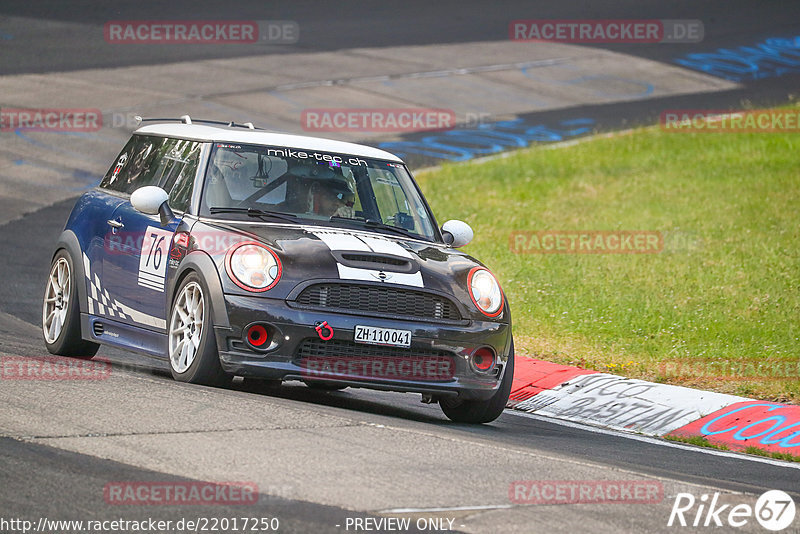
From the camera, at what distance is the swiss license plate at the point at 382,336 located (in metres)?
7.72

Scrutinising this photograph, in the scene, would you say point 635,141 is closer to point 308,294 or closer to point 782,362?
point 782,362

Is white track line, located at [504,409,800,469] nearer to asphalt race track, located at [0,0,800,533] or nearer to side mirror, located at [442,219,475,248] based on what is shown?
asphalt race track, located at [0,0,800,533]

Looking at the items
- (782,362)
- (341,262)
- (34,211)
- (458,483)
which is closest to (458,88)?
(34,211)

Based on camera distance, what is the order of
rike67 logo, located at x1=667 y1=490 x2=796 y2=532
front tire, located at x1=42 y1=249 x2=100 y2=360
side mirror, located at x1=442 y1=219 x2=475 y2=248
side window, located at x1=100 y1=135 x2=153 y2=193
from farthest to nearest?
side window, located at x1=100 y1=135 x2=153 y2=193
front tire, located at x1=42 y1=249 x2=100 y2=360
side mirror, located at x1=442 y1=219 x2=475 y2=248
rike67 logo, located at x1=667 y1=490 x2=796 y2=532

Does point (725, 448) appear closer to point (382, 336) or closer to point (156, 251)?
point (382, 336)

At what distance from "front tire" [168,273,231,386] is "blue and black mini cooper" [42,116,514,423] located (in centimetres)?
1

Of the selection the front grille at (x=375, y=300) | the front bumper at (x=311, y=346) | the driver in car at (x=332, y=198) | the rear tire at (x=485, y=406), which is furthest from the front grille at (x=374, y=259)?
the rear tire at (x=485, y=406)

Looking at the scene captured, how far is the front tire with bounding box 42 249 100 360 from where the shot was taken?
941 cm

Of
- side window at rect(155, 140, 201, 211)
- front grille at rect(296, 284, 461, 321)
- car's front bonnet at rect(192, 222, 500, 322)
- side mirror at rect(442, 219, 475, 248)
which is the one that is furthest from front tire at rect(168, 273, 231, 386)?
side mirror at rect(442, 219, 475, 248)

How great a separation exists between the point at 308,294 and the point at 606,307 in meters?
6.00

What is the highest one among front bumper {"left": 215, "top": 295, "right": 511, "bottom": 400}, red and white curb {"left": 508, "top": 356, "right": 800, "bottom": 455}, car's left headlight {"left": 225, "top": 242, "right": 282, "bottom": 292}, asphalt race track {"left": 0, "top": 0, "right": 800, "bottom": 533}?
car's left headlight {"left": 225, "top": 242, "right": 282, "bottom": 292}

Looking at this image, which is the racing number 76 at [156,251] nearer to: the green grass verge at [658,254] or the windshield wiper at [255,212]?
the windshield wiper at [255,212]

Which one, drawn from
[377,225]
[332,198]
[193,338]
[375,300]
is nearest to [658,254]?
[377,225]

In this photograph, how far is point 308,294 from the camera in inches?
305
